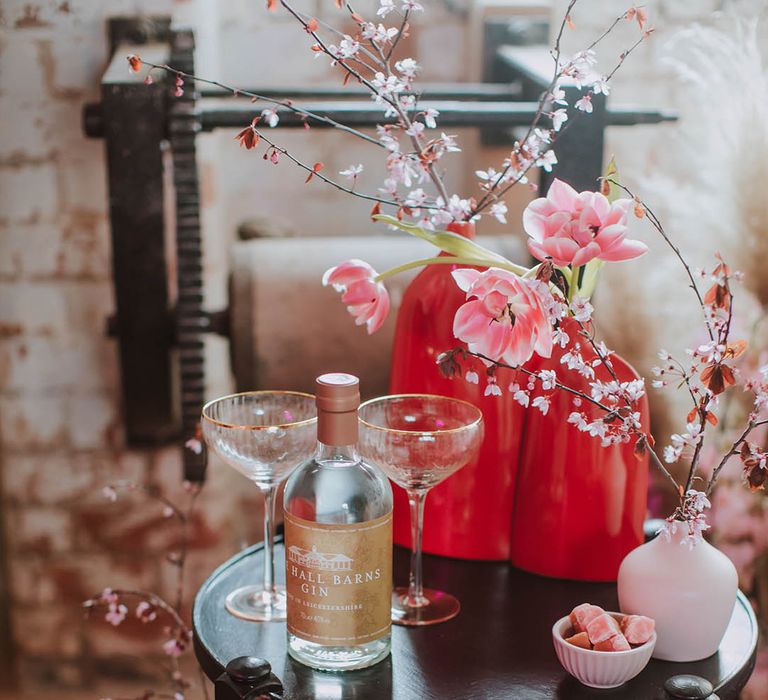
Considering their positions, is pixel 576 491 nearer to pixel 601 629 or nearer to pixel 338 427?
pixel 601 629

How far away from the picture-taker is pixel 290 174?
1947mm

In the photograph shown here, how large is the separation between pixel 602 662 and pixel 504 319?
0.30 meters

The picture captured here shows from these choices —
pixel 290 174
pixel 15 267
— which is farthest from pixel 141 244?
pixel 290 174

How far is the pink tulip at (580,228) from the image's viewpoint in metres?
0.82

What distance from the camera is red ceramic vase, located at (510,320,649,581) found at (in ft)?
3.28

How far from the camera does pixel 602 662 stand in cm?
83

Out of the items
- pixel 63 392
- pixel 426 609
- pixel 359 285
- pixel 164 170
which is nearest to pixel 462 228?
pixel 359 285

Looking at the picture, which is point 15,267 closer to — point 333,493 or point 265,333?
point 265,333

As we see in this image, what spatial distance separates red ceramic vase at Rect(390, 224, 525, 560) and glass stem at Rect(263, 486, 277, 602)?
0.50 feet

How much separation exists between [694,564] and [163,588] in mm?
1281

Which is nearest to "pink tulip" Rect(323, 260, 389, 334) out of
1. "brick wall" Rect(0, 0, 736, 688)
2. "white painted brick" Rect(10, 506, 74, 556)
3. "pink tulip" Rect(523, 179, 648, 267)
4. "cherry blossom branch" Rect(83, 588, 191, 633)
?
"pink tulip" Rect(523, 179, 648, 267)

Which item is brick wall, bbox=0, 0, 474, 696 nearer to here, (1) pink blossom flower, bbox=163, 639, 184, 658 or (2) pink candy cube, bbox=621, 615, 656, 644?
(1) pink blossom flower, bbox=163, 639, 184, 658

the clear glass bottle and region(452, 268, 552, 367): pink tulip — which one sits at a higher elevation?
region(452, 268, 552, 367): pink tulip

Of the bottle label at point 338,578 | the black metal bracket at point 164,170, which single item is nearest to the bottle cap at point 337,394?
the bottle label at point 338,578
